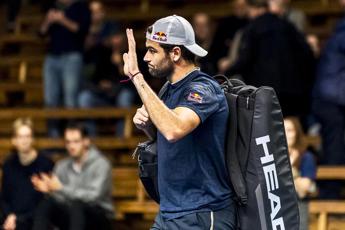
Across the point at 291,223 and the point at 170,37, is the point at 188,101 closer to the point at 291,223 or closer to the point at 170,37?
the point at 170,37

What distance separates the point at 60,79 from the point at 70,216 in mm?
2577

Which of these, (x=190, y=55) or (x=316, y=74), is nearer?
(x=190, y=55)

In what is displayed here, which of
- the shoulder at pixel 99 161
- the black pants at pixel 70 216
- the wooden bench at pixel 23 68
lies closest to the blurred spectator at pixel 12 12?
the wooden bench at pixel 23 68

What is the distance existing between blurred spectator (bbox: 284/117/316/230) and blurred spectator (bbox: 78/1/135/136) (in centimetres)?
346

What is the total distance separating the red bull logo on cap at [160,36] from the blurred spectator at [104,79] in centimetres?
622

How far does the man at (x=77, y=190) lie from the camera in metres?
10.0

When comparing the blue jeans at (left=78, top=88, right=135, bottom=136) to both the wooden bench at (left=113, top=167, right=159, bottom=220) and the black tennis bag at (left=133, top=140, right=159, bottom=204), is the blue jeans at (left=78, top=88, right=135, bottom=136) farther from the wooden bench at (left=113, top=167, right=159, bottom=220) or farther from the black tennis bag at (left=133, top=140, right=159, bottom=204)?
the black tennis bag at (left=133, top=140, right=159, bottom=204)

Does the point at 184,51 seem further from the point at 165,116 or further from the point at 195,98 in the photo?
the point at 165,116

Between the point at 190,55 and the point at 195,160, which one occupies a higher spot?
the point at 190,55

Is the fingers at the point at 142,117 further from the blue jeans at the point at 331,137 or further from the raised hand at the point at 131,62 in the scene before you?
the blue jeans at the point at 331,137

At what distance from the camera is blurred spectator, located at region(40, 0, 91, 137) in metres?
12.1

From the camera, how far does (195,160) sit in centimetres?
562

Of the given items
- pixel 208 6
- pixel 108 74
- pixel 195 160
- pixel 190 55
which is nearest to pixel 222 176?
pixel 195 160

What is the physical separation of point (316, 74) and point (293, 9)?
2071 millimetres
